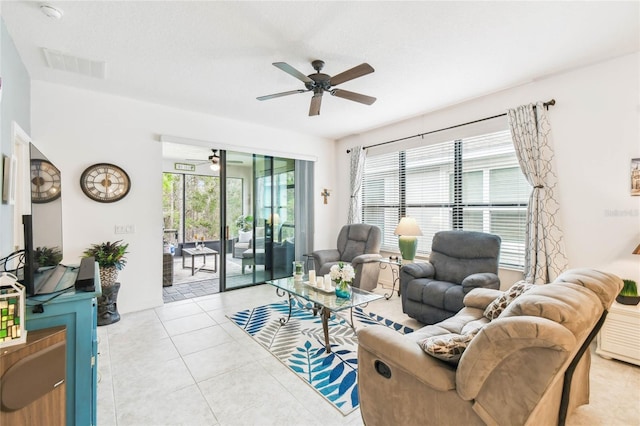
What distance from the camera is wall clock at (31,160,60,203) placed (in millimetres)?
1826

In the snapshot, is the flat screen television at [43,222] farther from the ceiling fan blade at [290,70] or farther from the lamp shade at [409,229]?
the lamp shade at [409,229]

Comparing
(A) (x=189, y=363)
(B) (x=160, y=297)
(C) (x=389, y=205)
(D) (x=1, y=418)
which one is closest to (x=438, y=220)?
(C) (x=389, y=205)

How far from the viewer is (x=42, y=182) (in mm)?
1928

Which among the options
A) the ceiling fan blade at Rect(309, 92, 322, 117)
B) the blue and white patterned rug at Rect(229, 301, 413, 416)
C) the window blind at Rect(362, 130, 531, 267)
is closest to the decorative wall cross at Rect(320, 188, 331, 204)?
the window blind at Rect(362, 130, 531, 267)

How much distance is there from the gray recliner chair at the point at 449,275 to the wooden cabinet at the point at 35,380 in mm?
2955

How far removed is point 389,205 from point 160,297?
375 centimetres

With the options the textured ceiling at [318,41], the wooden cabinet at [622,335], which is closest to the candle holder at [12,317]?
the textured ceiling at [318,41]

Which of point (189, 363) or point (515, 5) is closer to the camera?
point (515, 5)

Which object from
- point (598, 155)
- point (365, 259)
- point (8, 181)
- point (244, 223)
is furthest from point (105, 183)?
point (598, 155)

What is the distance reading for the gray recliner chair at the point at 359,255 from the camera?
4.19 m

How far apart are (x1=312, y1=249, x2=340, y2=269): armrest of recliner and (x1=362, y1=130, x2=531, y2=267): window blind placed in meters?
0.94

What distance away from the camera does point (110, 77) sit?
3.13 metres

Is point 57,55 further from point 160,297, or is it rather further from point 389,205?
point 389,205

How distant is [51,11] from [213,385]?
292cm
